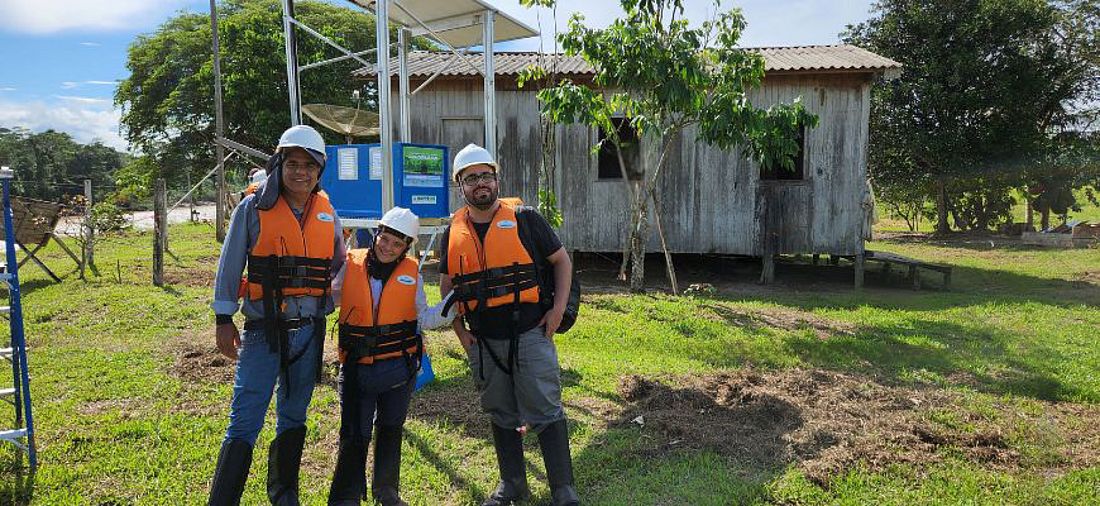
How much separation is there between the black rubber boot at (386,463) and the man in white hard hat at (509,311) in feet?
1.73

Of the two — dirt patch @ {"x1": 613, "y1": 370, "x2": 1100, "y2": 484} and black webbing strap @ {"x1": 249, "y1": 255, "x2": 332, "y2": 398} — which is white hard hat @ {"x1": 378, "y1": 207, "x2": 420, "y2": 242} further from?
dirt patch @ {"x1": 613, "y1": 370, "x2": 1100, "y2": 484}

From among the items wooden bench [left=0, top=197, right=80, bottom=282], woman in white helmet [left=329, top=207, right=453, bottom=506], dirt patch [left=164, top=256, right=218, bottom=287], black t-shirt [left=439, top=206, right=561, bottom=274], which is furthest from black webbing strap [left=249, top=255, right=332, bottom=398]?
wooden bench [left=0, top=197, right=80, bottom=282]

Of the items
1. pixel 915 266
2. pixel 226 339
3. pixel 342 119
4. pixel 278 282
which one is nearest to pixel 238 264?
pixel 278 282

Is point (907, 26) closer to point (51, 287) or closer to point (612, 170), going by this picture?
point (612, 170)

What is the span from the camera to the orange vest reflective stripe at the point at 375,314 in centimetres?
348

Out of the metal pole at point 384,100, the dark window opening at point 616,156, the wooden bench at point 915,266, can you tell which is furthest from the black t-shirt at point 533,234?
the wooden bench at point 915,266

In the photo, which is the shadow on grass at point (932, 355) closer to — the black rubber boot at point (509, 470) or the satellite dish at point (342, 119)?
the black rubber boot at point (509, 470)

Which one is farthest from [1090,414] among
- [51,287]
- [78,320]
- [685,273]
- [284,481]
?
[51,287]

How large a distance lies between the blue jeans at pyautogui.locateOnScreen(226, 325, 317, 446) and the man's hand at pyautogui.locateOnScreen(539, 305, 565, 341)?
3.95ft

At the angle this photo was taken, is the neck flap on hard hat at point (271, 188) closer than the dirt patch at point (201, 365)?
Yes

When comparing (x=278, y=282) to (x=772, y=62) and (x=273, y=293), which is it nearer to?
(x=273, y=293)

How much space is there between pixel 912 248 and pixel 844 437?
1723 cm

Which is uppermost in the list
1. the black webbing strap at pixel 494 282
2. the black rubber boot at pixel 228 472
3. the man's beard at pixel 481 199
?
the man's beard at pixel 481 199

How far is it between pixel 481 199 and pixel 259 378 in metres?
1.41
